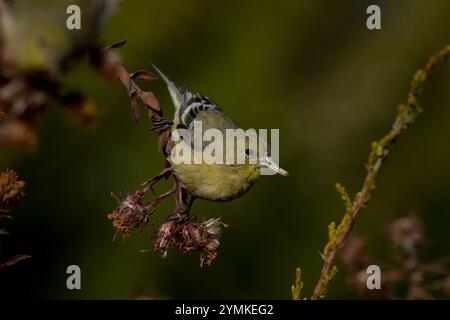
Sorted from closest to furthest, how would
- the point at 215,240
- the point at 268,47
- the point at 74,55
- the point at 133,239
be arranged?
the point at 74,55
the point at 215,240
the point at 133,239
the point at 268,47

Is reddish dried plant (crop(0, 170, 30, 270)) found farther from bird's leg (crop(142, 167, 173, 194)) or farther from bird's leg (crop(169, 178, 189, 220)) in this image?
bird's leg (crop(169, 178, 189, 220))

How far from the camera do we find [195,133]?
3.20 m

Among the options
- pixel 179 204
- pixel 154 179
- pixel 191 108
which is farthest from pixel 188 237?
pixel 191 108

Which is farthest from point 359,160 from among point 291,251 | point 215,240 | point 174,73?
point 215,240

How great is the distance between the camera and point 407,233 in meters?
2.75

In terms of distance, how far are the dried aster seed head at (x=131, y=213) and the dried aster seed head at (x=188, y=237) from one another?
0.25 ft

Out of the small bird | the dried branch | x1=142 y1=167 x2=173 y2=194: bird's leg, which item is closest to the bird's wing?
the small bird

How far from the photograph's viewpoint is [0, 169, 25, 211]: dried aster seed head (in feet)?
6.07

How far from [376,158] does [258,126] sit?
3126 mm

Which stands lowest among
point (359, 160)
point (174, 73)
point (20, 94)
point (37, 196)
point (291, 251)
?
point (20, 94)

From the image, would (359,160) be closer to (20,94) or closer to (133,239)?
(133,239)

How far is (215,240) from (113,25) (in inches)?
102

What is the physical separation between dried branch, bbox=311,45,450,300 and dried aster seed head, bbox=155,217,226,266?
653 millimetres

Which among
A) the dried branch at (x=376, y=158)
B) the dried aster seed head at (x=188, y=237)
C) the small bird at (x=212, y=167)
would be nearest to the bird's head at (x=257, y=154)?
the small bird at (x=212, y=167)
